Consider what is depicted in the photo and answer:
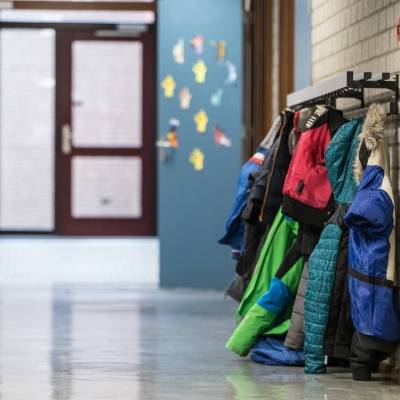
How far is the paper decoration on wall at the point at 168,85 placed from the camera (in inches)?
358

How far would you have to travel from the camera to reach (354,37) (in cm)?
575

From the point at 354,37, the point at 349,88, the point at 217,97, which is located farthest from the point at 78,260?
the point at 349,88

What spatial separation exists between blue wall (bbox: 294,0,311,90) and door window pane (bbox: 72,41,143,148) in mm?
6119

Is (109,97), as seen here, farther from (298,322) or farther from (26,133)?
(298,322)

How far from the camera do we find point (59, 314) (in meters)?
7.59

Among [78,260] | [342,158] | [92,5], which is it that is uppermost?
[92,5]

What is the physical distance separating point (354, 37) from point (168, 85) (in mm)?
3489

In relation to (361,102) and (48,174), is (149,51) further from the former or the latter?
(361,102)

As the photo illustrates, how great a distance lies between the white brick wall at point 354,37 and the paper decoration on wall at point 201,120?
258cm

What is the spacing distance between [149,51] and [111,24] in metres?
0.51

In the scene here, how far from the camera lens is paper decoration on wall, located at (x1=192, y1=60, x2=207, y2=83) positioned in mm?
9109

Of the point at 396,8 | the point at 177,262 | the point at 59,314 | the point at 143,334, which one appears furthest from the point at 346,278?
the point at 177,262

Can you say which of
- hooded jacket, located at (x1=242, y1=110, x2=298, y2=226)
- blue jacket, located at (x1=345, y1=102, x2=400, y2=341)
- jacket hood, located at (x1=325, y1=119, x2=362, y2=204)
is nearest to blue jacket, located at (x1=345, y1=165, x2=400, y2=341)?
blue jacket, located at (x1=345, y1=102, x2=400, y2=341)

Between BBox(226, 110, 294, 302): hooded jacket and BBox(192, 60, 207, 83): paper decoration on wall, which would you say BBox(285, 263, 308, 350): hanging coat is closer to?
BBox(226, 110, 294, 302): hooded jacket
